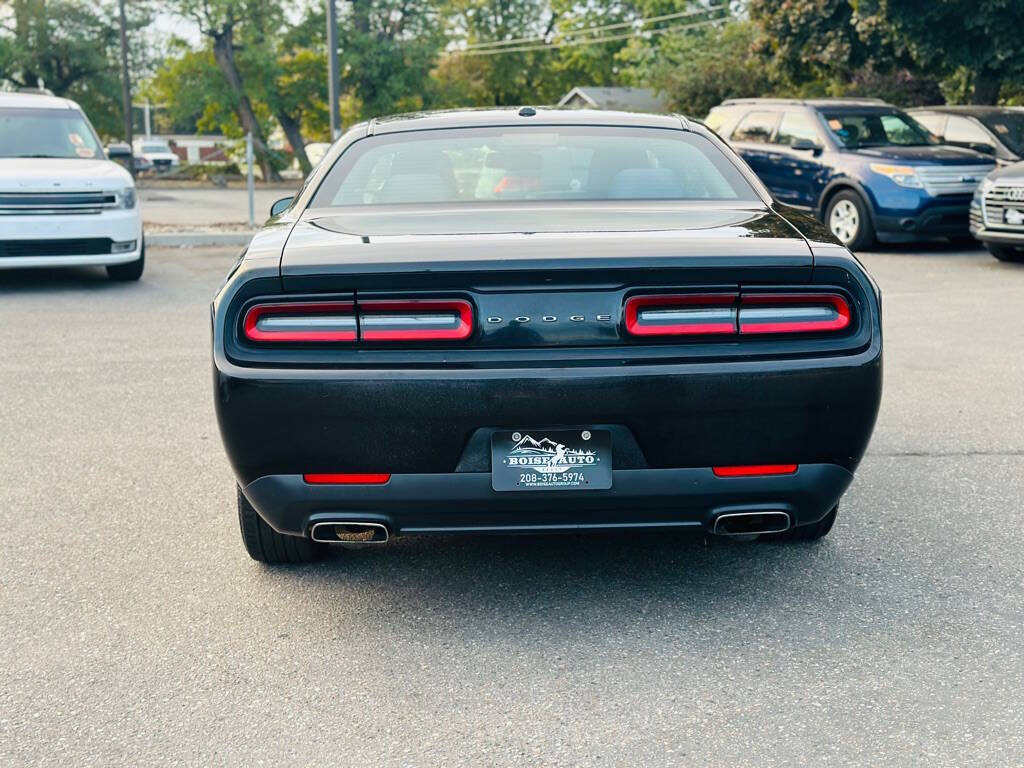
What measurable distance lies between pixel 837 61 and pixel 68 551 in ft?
63.0

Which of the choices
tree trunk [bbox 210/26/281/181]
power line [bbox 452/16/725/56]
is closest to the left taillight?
tree trunk [bbox 210/26/281/181]

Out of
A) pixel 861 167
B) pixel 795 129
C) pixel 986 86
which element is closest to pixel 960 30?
pixel 986 86

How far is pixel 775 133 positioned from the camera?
15352mm

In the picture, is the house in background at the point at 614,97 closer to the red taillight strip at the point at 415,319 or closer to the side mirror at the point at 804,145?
the side mirror at the point at 804,145

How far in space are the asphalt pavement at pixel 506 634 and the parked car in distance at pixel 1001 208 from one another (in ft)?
23.1

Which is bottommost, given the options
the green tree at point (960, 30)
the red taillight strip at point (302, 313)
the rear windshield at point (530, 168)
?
the red taillight strip at point (302, 313)

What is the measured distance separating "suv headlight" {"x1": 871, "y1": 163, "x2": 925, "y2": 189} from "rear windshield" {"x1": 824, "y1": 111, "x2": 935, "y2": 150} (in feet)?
3.42

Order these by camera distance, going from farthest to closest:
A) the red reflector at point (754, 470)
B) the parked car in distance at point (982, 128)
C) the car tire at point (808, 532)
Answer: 1. the parked car in distance at point (982, 128)
2. the car tire at point (808, 532)
3. the red reflector at point (754, 470)

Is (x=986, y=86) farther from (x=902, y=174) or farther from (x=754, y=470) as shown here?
(x=754, y=470)

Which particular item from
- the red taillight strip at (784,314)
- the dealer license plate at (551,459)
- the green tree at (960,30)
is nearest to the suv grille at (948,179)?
the green tree at (960,30)

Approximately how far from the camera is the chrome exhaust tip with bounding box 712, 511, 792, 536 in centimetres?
350

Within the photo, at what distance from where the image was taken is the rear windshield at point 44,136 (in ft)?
38.3

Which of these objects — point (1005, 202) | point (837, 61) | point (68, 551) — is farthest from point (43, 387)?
point (837, 61)

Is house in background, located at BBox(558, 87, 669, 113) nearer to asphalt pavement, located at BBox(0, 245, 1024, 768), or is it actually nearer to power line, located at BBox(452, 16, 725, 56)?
power line, located at BBox(452, 16, 725, 56)
